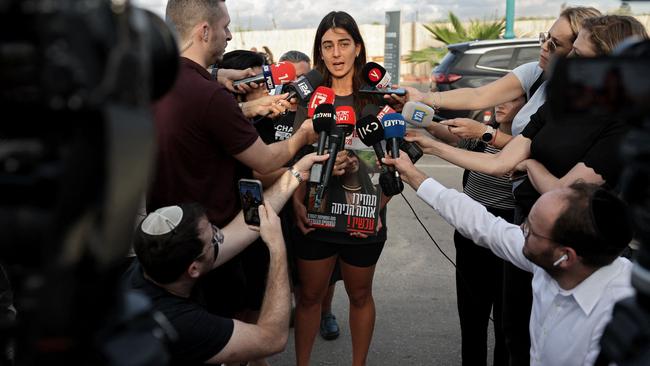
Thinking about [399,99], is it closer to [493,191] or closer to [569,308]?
[493,191]

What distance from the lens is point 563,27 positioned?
2.96 meters

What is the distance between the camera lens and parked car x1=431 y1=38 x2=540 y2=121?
9.97 meters

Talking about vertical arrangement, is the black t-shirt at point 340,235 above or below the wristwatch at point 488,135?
below

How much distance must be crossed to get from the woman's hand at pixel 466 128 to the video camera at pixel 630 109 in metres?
2.14

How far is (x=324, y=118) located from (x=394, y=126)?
32cm

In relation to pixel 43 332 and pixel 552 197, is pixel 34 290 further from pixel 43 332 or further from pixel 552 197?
pixel 552 197

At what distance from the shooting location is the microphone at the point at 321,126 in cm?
285

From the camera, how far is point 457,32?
55.6 feet

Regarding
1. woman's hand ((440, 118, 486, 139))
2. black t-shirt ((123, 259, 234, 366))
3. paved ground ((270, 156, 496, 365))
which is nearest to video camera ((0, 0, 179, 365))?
black t-shirt ((123, 259, 234, 366))

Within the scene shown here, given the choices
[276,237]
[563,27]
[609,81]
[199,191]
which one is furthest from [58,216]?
[563,27]

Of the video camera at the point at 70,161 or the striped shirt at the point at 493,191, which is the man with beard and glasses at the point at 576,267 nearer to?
the striped shirt at the point at 493,191

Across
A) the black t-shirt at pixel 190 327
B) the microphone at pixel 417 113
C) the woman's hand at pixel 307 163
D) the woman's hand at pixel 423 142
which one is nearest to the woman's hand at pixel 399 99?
the microphone at pixel 417 113

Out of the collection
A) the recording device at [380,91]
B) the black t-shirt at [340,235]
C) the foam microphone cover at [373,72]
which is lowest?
the black t-shirt at [340,235]

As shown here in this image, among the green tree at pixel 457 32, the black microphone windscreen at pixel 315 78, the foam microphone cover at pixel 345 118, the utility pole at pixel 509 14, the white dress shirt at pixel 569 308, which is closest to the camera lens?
the white dress shirt at pixel 569 308
